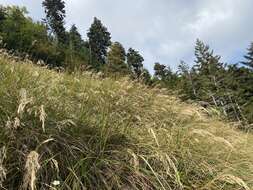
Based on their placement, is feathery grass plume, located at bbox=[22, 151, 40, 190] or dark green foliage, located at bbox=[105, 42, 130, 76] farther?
dark green foliage, located at bbox=[105, 42, 130, 76]

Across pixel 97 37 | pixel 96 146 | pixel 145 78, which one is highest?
pixel 97 37

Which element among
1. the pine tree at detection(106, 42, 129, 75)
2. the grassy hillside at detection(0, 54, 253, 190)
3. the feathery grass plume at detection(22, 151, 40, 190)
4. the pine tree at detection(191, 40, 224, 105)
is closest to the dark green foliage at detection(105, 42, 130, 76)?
the pine tree at detection(106, 42, 129, 75)

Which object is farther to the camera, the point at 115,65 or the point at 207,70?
the point at 207,70

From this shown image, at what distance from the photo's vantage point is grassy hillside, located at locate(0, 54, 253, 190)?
3402 millimetres

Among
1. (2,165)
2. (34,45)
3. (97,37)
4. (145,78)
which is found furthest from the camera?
(97,37)

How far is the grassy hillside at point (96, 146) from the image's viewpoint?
3.40 metres

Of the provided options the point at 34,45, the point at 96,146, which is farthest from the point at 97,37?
the point at 96,146

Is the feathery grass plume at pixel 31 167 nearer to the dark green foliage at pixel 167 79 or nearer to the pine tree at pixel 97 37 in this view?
the dark green foliage at pixel 167 79

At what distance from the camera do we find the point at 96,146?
374 cm

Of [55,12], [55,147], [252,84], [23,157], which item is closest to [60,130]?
[55,147]

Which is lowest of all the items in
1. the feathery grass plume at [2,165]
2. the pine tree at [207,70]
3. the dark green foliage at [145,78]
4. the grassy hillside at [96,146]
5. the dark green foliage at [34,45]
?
the feathery grass plume at [2,165]

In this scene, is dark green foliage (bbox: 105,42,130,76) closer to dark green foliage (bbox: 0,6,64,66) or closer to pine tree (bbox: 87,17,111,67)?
dark green foliage (bbox: 0,6,64,66)

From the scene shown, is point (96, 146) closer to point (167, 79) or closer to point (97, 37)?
point (167, 79)

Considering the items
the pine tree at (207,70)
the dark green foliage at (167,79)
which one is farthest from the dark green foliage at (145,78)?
the pine tree at (207,70)
